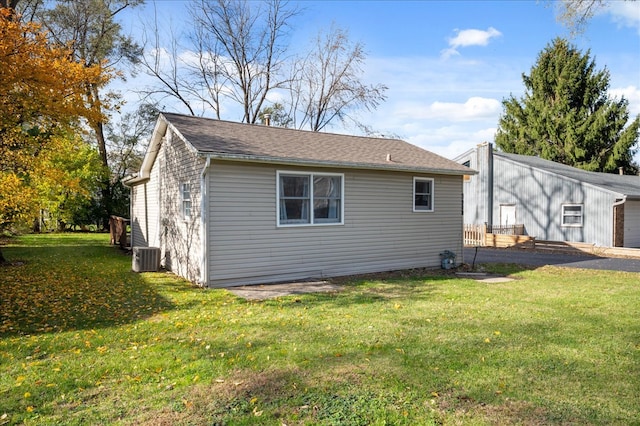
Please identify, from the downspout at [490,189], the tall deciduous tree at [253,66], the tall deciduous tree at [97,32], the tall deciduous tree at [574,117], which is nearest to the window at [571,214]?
the downspout at [490,189]

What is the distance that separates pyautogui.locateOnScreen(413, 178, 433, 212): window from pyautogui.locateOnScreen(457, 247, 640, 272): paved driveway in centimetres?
264

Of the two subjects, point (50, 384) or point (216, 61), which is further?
point (216, 61)

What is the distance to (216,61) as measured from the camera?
87.8 ft

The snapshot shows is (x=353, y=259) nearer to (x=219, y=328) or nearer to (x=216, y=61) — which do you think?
(x=219, y=328)

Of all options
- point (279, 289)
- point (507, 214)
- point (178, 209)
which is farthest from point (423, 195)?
point (507, 214)

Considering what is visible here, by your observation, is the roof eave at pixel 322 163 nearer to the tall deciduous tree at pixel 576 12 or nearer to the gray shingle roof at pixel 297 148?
the gray shingle roof at pixel 297 148

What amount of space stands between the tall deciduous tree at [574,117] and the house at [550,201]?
13.3m

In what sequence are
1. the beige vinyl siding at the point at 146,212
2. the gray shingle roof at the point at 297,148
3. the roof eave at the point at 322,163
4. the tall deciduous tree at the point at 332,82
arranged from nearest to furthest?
the roof eave at the point at 322,163
the gray shingle roof at the point at 297,148
the beige vinyl siding at the point at 146,212
the tall deciduous tree at the point at 332,82

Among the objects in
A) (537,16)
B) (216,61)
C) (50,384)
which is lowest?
(50,384)

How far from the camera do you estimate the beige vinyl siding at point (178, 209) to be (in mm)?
9281

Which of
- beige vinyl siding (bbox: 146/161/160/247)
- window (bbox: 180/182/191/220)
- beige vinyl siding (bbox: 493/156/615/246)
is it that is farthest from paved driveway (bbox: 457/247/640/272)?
beige vinyl siding (bbox: 146/161/160/247)

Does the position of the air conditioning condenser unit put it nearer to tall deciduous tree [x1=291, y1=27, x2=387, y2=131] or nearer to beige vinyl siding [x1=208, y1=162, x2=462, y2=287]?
beige vinyl siding [x1=208, y1=162, x2=462, y2=287]

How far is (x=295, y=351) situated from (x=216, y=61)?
25745 millimetres

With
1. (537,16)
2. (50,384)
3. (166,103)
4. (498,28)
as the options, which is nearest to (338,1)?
(498,28)
